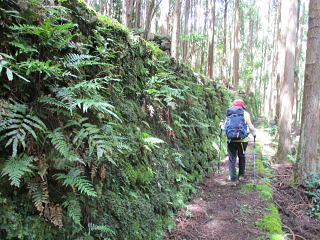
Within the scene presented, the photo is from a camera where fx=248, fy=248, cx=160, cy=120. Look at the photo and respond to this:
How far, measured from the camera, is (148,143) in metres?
4.50

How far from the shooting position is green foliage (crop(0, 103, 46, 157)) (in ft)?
7.12

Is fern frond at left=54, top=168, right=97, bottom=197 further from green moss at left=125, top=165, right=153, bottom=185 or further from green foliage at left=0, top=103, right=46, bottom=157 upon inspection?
green moss at left=125, top=165, right=153, bottom=185

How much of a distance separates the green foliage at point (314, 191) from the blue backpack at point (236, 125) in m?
2.41

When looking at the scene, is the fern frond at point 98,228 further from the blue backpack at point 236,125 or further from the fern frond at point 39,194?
the blue backpack at point 236,125

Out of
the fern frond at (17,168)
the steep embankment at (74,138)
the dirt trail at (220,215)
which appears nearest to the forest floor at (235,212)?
the dirt trail at (220,215)

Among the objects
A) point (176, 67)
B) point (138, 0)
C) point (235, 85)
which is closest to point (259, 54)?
point (235, 85)

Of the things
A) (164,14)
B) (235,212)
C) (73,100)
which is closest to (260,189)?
(235,212)

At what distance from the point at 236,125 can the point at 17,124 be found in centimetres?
500

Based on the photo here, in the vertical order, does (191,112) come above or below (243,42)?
below

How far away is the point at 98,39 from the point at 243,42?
1630 inches

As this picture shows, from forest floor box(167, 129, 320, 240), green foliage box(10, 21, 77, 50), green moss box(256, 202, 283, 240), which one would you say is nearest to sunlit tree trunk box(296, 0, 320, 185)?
forest floor box(167, 129, 320, 240)

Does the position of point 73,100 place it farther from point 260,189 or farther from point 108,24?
point 260,189

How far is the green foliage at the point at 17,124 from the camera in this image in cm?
217

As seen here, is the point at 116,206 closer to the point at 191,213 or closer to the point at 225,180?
the point at 191,213
